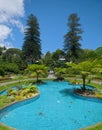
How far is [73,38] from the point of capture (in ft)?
139

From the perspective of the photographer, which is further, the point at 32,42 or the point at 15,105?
the point at 32,42

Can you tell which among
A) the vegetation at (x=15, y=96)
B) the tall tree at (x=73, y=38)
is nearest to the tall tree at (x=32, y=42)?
the tall tree at (x=73, y=38)

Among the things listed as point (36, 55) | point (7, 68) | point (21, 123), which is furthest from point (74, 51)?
point (21, 123)

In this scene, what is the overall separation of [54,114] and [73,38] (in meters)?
31.8

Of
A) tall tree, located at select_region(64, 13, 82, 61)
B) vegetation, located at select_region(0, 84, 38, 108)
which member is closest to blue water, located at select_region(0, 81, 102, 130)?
vegetation, located at select_region(0, 84, 38, 108)

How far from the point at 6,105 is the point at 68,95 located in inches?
285

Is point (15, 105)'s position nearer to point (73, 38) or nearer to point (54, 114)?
point (54, 114)

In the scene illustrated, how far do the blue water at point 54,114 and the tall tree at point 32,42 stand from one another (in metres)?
27.8

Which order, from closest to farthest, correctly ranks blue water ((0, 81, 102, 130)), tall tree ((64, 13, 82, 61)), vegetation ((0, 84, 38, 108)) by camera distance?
blue water ((0, 81, 102, 130))
vegetation ((0, 84, 38, 108))
tall tree ((64, 13, 82, 61))

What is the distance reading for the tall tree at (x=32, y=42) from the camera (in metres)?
44.0

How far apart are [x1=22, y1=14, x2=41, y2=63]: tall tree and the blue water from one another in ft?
91.2

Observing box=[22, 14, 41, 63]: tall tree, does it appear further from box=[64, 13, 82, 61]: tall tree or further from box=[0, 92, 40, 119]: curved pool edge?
box=[0, 92, 40, 119]: curved pool edge

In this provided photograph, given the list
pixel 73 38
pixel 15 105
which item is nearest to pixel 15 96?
pixel 15 105

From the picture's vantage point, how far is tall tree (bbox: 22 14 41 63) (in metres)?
44.0
